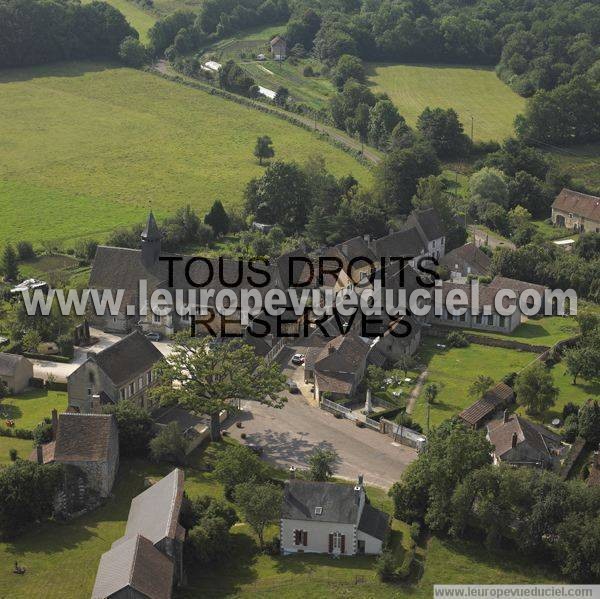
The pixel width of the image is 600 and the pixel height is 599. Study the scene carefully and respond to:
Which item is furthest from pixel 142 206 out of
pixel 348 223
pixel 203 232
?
pixel 348 223

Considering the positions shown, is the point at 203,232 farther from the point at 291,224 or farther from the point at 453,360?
the point at 453,360

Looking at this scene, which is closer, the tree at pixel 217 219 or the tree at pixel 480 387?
the tree at pixel 480 387

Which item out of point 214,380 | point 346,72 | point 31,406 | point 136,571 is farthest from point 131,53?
point 136,571

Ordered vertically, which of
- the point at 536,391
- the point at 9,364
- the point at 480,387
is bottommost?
the point at 9,364

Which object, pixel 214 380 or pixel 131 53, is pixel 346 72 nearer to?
pixel 131 53

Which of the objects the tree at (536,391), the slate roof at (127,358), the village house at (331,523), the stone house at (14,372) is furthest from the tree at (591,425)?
the stone house at (14,372)

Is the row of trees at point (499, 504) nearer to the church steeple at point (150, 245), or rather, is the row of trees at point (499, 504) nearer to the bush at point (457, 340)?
the bush at point (457, 340)
